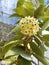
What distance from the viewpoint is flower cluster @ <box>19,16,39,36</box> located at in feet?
2.22

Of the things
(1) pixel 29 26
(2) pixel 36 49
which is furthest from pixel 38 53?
(1) pixel 29 26

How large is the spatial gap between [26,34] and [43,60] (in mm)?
124

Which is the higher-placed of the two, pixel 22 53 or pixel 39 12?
pixel 39 12

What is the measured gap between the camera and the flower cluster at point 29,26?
0.68 meters

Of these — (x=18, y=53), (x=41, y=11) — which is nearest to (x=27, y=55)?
(x=18, y=53)

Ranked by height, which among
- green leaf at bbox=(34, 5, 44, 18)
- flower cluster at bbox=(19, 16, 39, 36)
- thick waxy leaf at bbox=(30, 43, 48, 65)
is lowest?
thick waxy leaf at bbox=(30, 43, 48, 65)

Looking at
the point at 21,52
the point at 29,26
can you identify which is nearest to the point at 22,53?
the point at 21,52

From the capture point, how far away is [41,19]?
801 mm

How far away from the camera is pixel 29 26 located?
0.68 meters

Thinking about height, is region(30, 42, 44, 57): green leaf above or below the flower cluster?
below

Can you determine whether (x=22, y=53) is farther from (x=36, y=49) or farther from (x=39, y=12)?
(x=39, y=12)

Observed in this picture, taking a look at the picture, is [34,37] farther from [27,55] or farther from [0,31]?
[0,31]

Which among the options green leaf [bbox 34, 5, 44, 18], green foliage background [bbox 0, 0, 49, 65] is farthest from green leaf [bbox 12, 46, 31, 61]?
green leaf [bbox 34, 5, 44, 18]

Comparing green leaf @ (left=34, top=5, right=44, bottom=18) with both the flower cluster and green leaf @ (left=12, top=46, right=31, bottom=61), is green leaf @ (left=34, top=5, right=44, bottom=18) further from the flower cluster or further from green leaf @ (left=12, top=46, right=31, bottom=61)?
green leaf @ (left=12, top=46, right=31, bottom=61)
